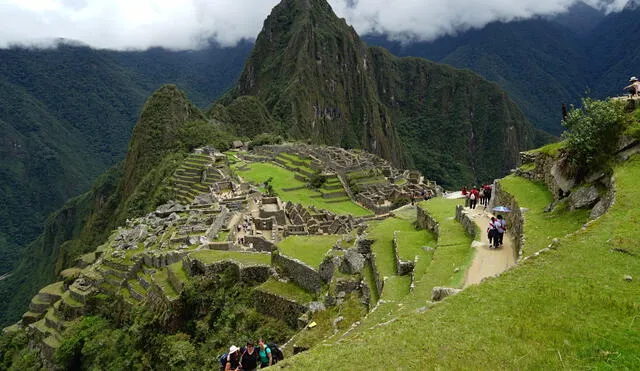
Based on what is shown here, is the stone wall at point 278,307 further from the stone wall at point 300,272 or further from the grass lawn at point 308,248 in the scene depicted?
the grass lawn at point 308,248

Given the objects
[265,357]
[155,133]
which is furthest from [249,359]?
[155,133]

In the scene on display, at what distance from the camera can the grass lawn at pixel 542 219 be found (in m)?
12.5

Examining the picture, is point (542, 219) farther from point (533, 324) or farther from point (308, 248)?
point (308, 248)

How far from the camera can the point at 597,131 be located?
13977mm

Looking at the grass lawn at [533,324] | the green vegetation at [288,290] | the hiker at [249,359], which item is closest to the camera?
the grass lawn at [533,324]

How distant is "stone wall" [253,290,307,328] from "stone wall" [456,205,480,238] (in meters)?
6.40

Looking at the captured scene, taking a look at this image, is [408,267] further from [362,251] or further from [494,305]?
[494,305]

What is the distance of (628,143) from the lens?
13703 mm

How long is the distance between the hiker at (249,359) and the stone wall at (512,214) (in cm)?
715

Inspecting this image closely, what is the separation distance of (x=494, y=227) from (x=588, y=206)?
2.60 meters

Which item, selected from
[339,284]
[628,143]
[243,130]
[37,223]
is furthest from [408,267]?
[37,223]

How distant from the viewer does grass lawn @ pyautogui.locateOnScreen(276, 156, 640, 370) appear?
6.77 meters

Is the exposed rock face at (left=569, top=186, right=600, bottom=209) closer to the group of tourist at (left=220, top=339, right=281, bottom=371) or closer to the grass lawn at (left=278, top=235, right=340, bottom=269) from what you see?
the grass lawn at (left=278, top=235, right=340, bottom=269)

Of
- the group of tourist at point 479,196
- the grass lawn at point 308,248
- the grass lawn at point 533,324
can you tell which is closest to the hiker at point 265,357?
the grass lawn at point 533,324
